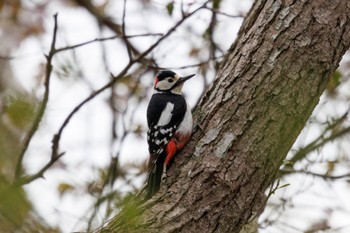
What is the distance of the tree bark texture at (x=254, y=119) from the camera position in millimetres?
3240

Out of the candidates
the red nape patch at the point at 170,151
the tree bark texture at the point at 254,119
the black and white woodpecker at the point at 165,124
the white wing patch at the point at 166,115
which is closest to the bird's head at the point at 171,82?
the black and white woodpecker at the point at 165,124

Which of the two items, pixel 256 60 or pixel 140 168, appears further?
pixel 140 168

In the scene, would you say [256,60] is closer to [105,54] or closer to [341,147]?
[341,147]

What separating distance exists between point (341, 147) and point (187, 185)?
2.28 m

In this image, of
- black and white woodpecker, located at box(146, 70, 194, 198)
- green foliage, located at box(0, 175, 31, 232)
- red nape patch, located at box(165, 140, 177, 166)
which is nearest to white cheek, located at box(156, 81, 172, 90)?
black and white woodpecker, located at box(146, 70, 194, 198)

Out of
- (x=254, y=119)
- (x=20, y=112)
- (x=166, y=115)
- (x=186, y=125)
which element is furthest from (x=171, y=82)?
(x=20, y=112)

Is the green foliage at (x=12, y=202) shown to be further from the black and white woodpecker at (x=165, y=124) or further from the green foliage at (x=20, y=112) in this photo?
the black and white woodpecker at (x=165, y=124)

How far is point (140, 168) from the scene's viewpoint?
5578 millimetres

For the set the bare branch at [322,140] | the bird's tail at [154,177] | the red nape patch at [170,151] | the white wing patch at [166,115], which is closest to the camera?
the bird's tail at [154,177]

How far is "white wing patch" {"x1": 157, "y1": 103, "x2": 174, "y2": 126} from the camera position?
4270 millimetres

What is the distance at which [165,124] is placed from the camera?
4254mm

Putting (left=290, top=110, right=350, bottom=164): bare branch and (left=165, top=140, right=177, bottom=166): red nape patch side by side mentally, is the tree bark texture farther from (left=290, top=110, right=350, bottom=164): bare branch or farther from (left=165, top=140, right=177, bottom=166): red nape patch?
(left=290, top=110, right=350, bottom=164): bare branch

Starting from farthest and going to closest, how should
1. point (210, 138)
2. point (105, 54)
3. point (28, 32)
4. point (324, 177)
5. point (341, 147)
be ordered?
point (28, 32) < point (105, 54) < point (341, 147) < point (324, 177) < point (210, 138)

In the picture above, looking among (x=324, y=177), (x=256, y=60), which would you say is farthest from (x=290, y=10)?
(x=324, y=177)
